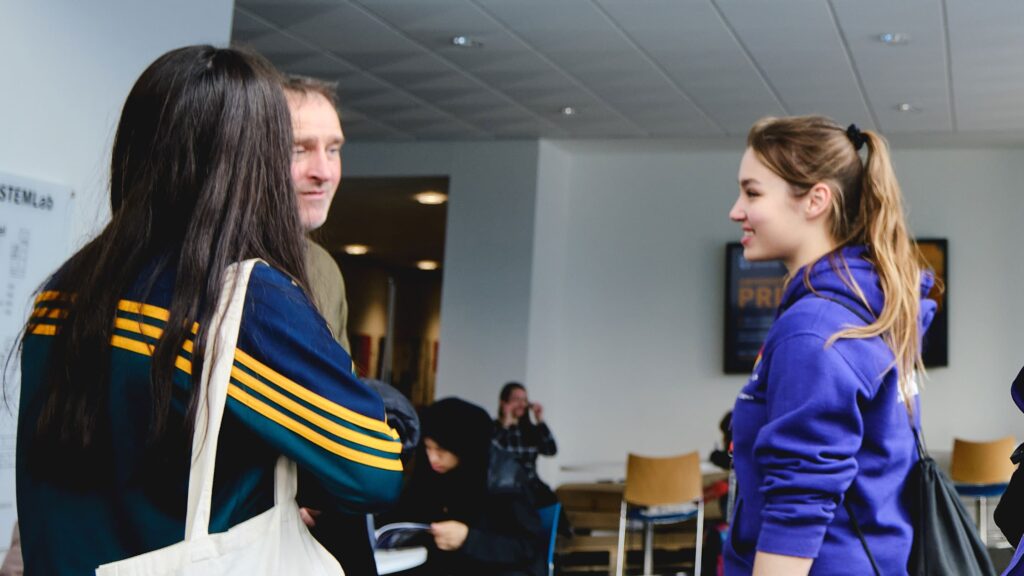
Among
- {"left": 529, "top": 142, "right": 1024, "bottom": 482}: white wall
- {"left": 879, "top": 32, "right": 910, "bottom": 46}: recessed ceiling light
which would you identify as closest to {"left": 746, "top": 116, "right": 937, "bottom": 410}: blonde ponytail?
{"left": 879, "top": 32, "right": 910, "bottom": 46}: recessed ceiling light

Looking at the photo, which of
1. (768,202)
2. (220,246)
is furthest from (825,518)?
(220,246)

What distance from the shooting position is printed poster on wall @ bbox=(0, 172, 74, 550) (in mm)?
3090

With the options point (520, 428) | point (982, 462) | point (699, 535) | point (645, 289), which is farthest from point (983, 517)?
point (520, 428)

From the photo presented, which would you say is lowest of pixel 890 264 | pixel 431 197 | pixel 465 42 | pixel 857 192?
pixel 890 264

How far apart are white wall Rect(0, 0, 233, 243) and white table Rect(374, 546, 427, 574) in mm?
1256

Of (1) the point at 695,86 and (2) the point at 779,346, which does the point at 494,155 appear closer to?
(1) the point at 695,86

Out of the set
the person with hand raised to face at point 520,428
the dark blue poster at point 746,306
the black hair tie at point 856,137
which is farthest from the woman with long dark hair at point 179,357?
the dark blue poster at point 746,306

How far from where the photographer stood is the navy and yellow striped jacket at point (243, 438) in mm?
1017

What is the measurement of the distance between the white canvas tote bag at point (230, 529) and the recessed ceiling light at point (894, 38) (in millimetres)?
4811

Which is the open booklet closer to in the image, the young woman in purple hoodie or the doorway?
the young woman in purple hoodie

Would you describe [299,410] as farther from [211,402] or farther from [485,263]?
[485,263]

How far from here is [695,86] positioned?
6363mm

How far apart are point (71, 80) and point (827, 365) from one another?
270cm

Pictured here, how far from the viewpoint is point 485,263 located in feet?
26.0
